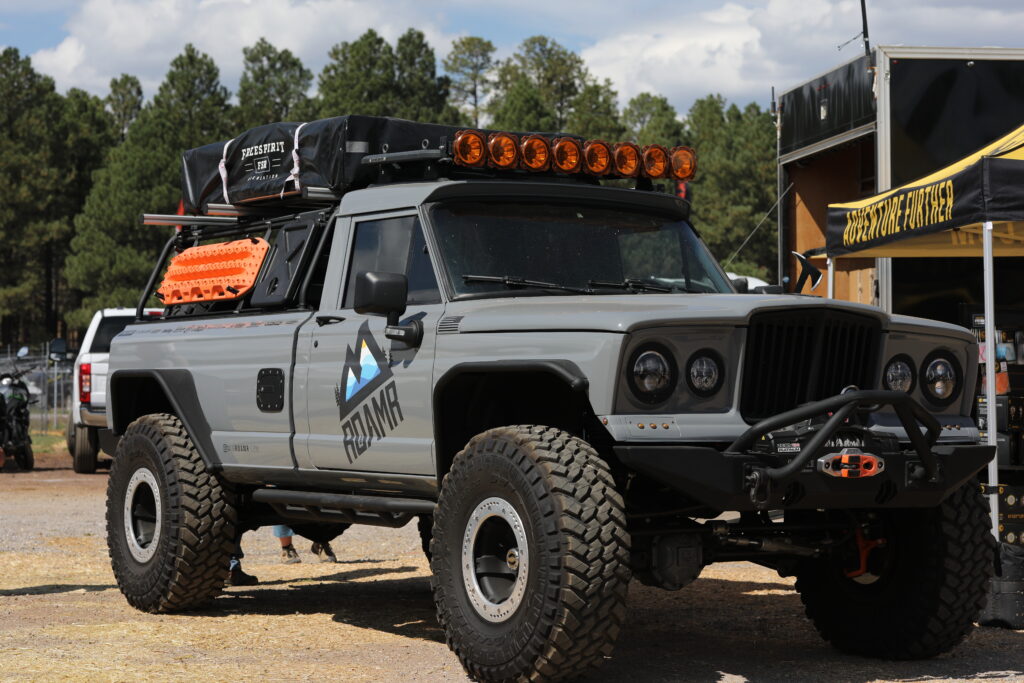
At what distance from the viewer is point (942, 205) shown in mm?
9031

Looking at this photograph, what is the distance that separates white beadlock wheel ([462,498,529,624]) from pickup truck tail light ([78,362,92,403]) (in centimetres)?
1335

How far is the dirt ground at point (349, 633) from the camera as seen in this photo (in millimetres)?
6469

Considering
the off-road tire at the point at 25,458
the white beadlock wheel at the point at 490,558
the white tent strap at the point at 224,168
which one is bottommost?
the off-road tire at the point at 25,458

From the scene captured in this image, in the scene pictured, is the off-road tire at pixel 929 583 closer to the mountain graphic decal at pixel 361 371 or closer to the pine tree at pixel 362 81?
the mountain graphic decal at pixel 361 371

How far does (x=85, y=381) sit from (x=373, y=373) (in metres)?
12.6

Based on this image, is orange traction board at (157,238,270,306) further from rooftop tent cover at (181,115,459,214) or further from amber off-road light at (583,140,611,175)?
amber off-road light at (583,140,611,175)

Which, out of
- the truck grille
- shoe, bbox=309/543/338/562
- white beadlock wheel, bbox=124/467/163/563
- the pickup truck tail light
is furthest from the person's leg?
the pickup truck tail light

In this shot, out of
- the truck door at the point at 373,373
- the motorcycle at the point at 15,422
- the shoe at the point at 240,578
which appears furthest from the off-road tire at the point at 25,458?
the truck door at the point at 373,373

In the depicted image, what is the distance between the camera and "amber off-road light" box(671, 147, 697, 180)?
7.72 m

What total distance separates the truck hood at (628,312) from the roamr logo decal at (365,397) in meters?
0.51

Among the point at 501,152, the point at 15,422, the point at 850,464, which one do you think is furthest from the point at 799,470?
the point at 15,422

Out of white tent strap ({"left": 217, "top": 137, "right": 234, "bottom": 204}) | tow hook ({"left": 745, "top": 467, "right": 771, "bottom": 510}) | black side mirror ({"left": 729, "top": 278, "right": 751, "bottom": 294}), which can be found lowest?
tow hook ({"left": 745, "top": 467, "right": 771, "bottom": 510})

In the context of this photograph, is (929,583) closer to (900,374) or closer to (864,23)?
(900,374)

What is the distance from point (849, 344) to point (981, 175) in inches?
111
